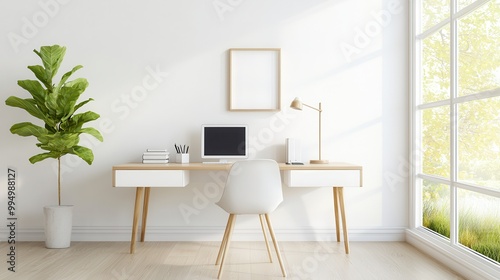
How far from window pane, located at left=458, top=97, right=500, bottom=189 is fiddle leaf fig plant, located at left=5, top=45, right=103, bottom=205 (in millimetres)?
2802

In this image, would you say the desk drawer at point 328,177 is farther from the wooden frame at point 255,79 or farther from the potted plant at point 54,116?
the potted plant at point 54,116

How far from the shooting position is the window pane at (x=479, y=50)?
10.2ft

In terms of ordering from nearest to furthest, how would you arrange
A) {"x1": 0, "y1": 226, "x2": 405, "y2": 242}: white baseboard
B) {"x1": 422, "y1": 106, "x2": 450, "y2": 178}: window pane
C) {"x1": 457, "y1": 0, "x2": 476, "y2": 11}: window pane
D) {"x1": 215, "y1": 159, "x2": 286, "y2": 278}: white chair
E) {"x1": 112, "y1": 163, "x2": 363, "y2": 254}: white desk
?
1. {"x1": 215, "y1": 159, "x2": 286, "y2": 278}: white chair
2. {"x1": 457, "y1": 0, "x2": 476, "y2": 11}: window pane
3. {"x1": 422, "y1": 106, "x2": 450, "y2": 178}: window pane
4. {"x1": 112, "y1": 163, "x2": 363, "y2": 254}: white desk
5. {"x1": 0, "y1": 226, "x2": 405, "y2": 242}: white baseboard

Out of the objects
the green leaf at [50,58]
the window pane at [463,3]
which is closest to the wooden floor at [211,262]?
the green leaf at [50,58]

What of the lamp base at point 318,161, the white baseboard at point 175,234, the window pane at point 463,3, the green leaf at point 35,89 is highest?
the window pane at point 463,3

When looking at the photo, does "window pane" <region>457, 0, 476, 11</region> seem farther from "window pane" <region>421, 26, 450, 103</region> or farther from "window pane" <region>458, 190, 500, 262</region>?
"window pane" <region>458, 190, 500, 262</region>

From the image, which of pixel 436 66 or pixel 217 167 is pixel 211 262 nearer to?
pixel 217 167

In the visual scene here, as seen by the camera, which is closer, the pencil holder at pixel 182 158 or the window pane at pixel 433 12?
the window pane at pixel 433 12

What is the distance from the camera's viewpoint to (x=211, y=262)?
3.79m

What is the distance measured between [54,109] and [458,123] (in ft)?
10.1

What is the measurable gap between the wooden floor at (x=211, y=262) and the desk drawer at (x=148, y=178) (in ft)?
1.82

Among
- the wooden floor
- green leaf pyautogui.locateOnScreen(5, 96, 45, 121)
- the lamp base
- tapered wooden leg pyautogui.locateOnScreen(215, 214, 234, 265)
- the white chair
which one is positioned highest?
green leaf pyautogui.locateOnScreen(5, 96, 45, 121)

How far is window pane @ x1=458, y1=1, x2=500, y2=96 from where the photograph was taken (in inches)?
123

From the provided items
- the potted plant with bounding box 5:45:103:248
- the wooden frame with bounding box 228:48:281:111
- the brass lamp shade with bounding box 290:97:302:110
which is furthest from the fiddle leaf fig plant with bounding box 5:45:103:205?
the brass lamp shade with bounding box 290:97:302:110
